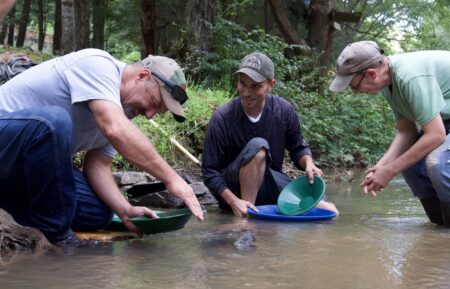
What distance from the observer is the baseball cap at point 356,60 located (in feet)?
12.2

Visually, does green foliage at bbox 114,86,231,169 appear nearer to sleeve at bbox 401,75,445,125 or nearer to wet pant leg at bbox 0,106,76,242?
wet pant leg at bbox 0,106,76,242

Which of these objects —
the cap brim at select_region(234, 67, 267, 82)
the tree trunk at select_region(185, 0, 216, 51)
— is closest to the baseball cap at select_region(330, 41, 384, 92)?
the cap brim at select_region(234, 67, 267, 82)

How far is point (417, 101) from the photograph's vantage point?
3.57m

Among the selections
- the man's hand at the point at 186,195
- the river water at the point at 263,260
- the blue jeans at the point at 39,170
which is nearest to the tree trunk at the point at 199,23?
the river water at the point at 263,260

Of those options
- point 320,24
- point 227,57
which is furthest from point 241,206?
point 320,24

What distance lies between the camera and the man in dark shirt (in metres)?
4.33

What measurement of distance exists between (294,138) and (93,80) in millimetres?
2192

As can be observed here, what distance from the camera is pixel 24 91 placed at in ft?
9.91

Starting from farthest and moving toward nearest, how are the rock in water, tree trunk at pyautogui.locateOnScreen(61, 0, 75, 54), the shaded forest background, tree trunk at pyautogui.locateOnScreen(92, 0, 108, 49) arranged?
1. tree trunk at pyautogui.locateOnScreen(92, 0, 108, 49)
2. tree trunk at pyautogui.locateOnScreen(61, 0, 75, 54)
3. the shaded forest background
4. the rock in water

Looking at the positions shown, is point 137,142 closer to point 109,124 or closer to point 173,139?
point 109,124

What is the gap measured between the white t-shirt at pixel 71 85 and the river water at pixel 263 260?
718 mm

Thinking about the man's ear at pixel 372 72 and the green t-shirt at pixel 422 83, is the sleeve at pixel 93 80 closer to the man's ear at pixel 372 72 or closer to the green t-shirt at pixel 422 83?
the man's ear at pixel 372 72

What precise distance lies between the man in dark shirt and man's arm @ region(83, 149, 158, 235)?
1.15 meters

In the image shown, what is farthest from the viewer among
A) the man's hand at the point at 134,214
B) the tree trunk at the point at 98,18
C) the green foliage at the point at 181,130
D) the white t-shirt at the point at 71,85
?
the tree trunk at the point at 98,18
